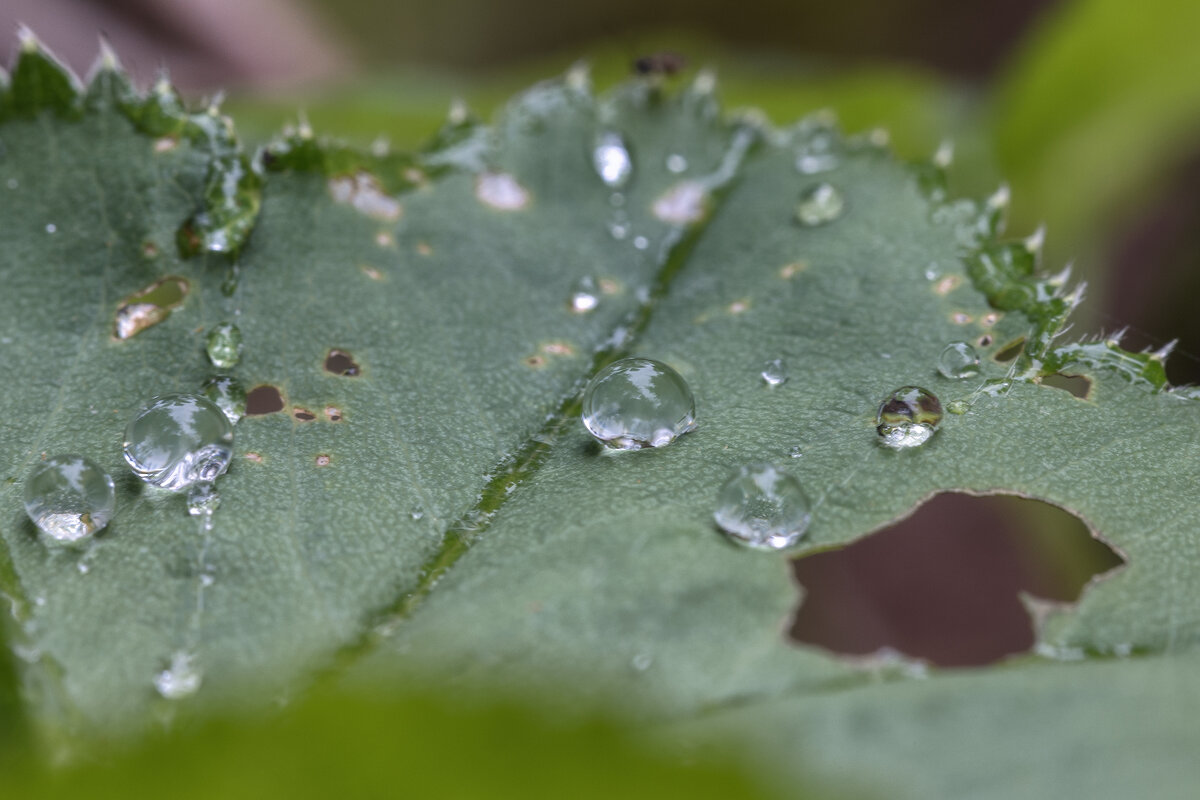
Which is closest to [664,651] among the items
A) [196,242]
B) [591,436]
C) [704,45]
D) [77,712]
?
[591,436]

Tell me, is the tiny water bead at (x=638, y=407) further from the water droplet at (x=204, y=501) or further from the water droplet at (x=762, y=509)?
the water droplet at (x=204, y=501)

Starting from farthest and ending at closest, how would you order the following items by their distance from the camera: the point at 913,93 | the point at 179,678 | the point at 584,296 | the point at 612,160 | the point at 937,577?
the point at 937,577, the point at 913,93, the point at 612,160, the point at 584,296, the point at 179,678

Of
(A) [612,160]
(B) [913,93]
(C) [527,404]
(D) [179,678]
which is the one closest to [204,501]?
(D) [179,678]

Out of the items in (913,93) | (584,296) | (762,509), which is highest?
(913,93)

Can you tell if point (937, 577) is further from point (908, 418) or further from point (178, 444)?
point (178, 444)

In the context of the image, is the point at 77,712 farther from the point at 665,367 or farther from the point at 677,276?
the point at 677,276

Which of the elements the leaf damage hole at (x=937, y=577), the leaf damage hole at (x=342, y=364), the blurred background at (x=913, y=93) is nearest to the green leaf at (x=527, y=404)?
the leaf damage hole at (x=342, y=364)

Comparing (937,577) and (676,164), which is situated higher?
(937,577)
